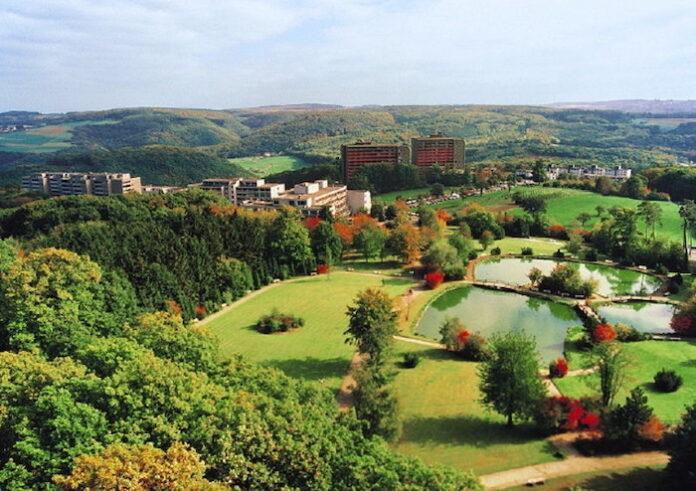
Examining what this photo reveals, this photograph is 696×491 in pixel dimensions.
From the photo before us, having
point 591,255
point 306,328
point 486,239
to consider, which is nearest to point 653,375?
point 306,328

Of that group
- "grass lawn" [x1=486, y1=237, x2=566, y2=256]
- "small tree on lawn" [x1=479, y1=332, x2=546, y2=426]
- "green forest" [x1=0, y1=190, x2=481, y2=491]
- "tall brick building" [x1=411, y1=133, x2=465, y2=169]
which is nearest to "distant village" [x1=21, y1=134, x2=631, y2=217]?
"tall brick building" [x1=411, y1=133, x2=465, y2=169]

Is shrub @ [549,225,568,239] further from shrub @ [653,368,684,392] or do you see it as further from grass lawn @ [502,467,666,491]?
grass lawn @ [502,467,666,491]

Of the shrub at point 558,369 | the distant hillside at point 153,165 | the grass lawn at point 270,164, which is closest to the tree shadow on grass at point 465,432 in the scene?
the shrub at point 558,369

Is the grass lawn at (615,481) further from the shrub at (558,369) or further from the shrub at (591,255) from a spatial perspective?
the shrub at (591,255)

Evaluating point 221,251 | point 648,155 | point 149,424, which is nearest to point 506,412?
point 149,424

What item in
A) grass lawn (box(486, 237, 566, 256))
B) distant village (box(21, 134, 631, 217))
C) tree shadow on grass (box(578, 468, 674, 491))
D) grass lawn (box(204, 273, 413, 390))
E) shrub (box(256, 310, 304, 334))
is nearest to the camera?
tree shadow on grass (box(578, 468, 674, 491))

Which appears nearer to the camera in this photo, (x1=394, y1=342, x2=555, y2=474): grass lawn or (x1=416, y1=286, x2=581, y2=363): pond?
(x1=394, y1=342, x2=555, y2=474): grass lawn
